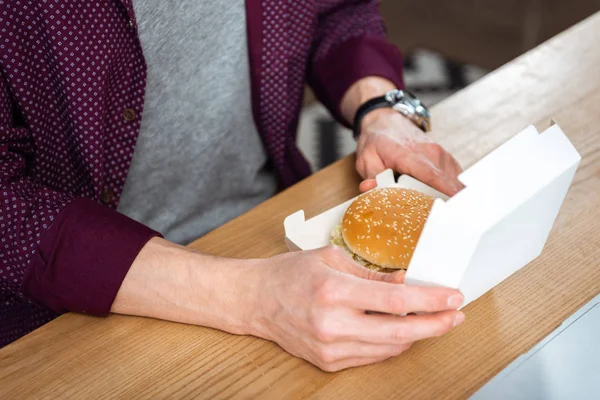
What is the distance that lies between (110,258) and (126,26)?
0.36 metres

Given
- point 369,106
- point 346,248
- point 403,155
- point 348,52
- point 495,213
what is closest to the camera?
point 495,213

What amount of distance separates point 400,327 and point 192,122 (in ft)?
1.97

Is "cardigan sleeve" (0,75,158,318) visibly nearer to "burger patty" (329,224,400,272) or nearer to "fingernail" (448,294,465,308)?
"burger patty" (329,224,400,272)

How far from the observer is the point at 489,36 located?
10.5ft

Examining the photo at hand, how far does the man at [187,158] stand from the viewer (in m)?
0.76

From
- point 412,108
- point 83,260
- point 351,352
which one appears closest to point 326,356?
point 351,352

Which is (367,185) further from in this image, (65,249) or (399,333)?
(65,249)

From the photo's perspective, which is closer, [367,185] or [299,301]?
[299,301]

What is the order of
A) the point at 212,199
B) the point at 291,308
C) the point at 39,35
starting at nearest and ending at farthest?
1. the point at 291,308
2. the point at 39,35
3. the point at 212,199

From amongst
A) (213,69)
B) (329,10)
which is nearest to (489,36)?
(329,10)

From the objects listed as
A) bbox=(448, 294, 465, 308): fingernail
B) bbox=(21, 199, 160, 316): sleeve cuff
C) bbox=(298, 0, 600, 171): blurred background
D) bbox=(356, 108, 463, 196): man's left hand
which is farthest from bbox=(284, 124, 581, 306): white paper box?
bbox=(298, 0, 600, 171): blurred background

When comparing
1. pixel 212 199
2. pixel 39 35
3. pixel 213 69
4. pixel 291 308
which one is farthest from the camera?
pixel 212 199

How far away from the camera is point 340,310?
731 millimetres

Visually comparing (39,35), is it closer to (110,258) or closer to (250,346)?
(110,258)
